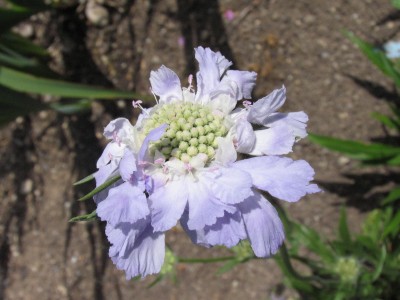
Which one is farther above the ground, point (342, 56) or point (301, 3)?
point (301, 3)

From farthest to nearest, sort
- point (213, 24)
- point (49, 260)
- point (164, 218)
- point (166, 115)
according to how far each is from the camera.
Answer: point (49, 260) < point (213, 24) < point (166, 115) < point (164, 218)

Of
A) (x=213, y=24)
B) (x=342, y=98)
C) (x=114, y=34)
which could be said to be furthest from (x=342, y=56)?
(x=114, y=34)

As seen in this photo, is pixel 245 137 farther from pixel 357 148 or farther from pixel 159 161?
pixel 357 148

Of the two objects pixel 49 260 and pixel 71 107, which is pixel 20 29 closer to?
pixel 71 107

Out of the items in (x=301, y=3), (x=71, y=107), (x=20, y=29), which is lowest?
(x=71, y=107)

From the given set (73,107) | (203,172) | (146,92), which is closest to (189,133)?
(203,172)

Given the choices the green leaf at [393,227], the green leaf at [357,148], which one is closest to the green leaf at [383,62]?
the green leaf at [357,148]
